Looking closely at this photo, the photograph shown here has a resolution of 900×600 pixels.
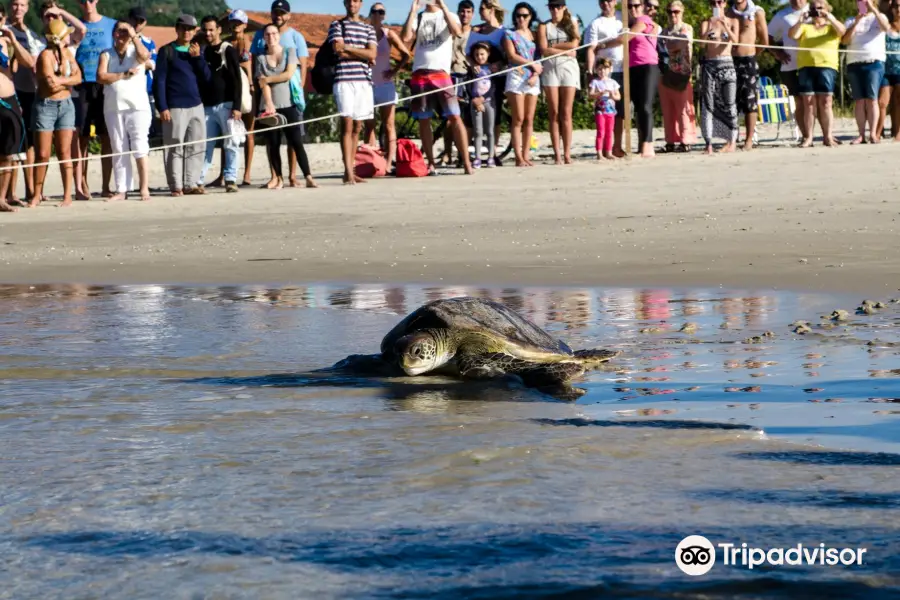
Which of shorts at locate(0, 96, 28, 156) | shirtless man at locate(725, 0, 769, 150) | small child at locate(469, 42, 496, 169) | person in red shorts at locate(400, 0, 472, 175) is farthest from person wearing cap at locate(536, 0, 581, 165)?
shorts at locate(0, 96, 28, 156)

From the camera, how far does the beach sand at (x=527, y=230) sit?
367 inches

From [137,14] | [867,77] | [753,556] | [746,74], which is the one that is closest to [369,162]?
[137,14]

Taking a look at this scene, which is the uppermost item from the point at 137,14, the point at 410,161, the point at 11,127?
the point at 137,14

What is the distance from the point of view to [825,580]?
3.06 meters

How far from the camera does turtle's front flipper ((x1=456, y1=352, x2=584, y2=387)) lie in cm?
554

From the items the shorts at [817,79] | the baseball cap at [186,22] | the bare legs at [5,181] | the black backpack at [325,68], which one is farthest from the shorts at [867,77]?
the bare legs at [5,181]

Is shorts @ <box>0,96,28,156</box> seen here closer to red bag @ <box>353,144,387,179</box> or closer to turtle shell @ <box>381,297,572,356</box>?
red bag @ <box>353,144,387,179</box>

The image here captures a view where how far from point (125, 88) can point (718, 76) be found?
6.50 metres

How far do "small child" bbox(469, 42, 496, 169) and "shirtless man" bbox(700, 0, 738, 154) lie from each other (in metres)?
2.37

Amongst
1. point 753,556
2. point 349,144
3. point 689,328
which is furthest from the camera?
point 349,144

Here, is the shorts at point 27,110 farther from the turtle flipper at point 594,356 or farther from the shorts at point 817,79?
the turtle flipper at point 594,356

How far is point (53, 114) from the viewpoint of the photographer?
14180mm

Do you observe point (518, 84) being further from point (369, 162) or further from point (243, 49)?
point (243, 49)

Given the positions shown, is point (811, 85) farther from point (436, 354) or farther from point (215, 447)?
point (215, 447)
